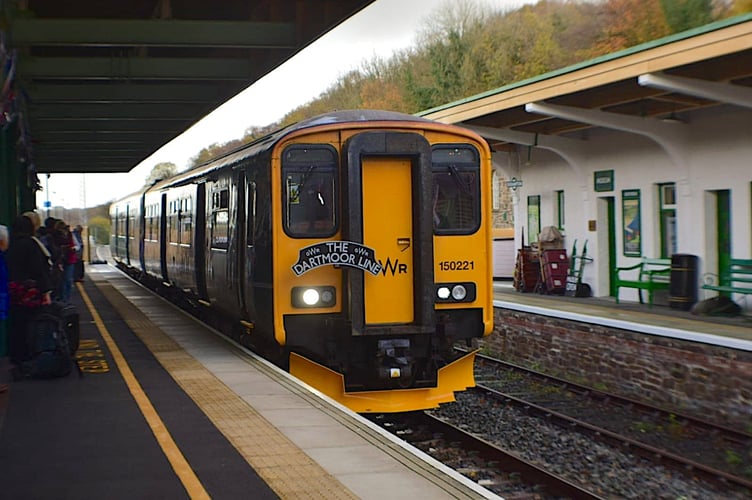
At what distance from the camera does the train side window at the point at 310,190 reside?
9.07 metres

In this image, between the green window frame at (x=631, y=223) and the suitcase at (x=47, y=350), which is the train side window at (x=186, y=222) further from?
the green window frame at (x=631, y=223)

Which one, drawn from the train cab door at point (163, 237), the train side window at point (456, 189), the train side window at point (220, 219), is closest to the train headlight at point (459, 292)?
the train side window at point (456, 189)

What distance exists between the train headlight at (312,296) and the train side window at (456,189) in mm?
1245

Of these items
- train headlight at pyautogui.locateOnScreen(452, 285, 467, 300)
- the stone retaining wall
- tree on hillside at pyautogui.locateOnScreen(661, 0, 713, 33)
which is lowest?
the stone retaining wall

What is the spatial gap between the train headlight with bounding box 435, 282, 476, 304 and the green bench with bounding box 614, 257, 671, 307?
7496 mm

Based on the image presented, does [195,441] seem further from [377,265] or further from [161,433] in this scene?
[377,265]

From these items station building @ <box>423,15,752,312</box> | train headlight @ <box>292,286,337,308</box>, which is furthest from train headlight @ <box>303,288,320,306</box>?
station building @ <box>423,15,752,312</box>

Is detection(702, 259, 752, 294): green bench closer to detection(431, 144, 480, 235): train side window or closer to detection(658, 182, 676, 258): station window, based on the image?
detection(658, 182, 676, 258): station window

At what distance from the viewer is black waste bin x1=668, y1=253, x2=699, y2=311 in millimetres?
15000

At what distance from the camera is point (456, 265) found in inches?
366

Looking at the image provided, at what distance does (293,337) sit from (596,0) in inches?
1816

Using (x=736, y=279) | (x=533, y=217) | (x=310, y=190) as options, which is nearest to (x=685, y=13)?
(x=533, y=217)

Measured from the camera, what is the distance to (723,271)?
15336 millimetres

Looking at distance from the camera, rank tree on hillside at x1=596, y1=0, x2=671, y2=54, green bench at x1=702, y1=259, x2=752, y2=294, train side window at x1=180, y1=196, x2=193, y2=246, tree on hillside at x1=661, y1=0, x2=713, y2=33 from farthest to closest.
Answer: tree on hillside at x1=596, y1=0, x2=671, y2=54
tree on hillside at x1=661, y1=0, x2=713, y2=33
train side window at x1=180, y1=196, x2=193, y2=246
green bench at x1=702, y1=259, x2=752, y2=294
